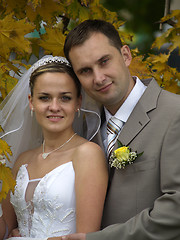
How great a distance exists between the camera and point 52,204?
3.00 meters

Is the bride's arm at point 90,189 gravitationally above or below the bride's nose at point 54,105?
below

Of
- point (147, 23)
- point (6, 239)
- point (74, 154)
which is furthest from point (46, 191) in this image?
point (147, 23)

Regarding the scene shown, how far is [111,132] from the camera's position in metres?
3.11

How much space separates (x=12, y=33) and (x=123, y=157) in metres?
1.22

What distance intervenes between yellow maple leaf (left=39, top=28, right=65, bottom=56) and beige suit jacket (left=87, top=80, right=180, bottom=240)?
0.93 meters

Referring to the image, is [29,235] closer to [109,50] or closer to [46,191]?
[46,191]

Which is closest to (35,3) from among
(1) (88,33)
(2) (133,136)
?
(1) (88,33)

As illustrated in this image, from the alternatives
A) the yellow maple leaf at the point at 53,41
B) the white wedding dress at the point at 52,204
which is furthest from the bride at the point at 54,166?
the yellow maple leaf at the point at 53,41

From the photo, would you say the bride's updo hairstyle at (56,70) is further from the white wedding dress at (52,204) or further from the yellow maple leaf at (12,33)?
the white wedding dress at (52,204)

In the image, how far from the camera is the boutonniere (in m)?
2.74

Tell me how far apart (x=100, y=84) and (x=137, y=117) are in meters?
0.39

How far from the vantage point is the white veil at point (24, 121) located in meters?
3.43

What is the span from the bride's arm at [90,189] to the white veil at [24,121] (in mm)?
408

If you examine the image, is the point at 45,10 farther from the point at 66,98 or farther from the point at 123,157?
the point at 123,157
